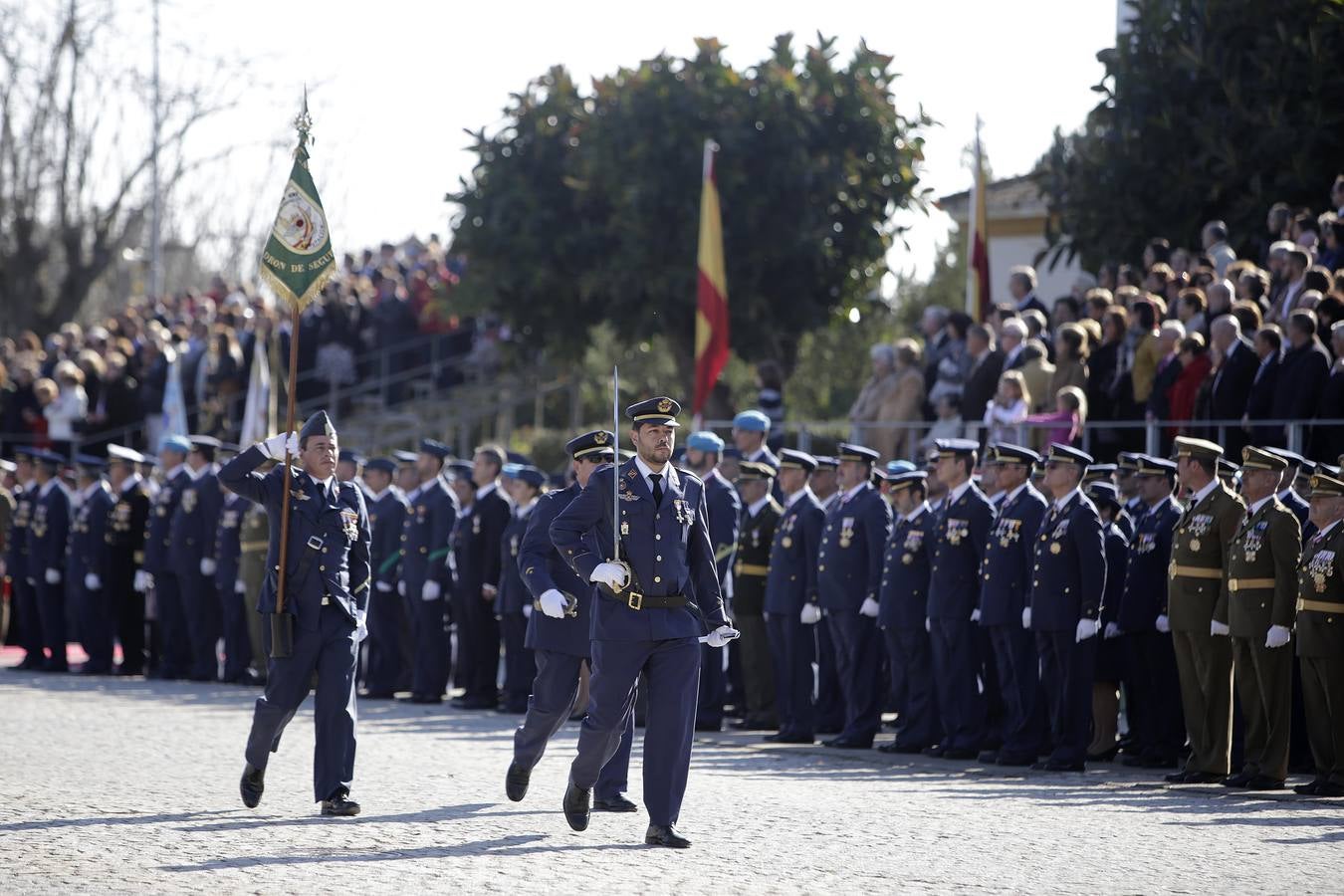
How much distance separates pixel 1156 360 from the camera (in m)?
15.3

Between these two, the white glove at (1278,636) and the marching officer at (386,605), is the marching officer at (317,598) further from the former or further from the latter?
the marching officer at (386,605)

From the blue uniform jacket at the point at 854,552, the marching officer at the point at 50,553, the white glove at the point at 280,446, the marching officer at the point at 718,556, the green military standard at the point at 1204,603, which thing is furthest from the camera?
the marching officer at the point at 50,553

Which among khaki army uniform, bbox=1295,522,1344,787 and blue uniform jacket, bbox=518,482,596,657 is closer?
blue uniform jacket, bbox=518,482,596,657

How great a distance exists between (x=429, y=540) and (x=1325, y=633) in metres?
8.17

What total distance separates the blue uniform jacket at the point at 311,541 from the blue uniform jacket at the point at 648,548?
1372 millimetres

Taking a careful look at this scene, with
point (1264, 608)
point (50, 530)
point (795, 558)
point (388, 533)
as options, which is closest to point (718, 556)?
point (795, 558)

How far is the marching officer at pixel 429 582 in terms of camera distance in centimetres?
1705

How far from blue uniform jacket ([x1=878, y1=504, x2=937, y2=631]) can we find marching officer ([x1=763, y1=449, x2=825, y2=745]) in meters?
0.78

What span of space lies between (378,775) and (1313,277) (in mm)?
7692

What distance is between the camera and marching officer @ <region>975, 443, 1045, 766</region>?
41.9 feet

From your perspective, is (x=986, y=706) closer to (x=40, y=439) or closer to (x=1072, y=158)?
(x=1072, y=158)

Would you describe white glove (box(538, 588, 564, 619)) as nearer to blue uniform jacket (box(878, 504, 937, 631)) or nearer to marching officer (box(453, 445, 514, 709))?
blue uniform jacket (box(878, 504, 937, 631))

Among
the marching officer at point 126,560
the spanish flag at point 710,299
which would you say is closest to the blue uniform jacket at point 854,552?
the spanish flag at point 710,299

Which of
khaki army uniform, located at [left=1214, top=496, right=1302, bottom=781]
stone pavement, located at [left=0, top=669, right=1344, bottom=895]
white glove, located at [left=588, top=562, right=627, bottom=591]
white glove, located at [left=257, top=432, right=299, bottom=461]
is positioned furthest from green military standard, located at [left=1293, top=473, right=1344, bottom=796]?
white glove, located at [left=257, top=432, right=299, bottom=461]
